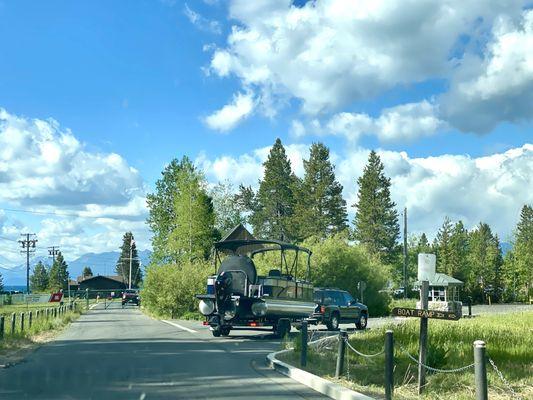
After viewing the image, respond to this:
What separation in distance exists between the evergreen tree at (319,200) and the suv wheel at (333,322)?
167 ft

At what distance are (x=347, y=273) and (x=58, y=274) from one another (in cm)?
11316

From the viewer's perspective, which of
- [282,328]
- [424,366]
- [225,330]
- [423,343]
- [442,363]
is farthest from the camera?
[225,330]

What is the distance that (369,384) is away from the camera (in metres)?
11.6

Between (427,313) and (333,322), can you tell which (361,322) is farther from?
(427,313)

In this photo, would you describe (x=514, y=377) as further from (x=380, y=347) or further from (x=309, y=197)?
(x=309, y=197)

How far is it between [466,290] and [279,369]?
75114 millimetres

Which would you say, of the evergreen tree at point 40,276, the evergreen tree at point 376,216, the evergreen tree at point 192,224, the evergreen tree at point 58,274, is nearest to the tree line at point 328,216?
the evergreen tree at point 376,216

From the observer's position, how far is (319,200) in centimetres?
8094

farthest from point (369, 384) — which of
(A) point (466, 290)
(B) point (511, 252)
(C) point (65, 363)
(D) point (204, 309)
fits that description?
(B) point (511, 252)

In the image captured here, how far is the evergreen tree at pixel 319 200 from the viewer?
7994 cm

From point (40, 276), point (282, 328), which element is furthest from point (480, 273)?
point (40, 276)

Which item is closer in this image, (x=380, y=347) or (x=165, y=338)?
(x=380, y=347)

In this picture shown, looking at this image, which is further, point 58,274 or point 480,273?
point 58,274

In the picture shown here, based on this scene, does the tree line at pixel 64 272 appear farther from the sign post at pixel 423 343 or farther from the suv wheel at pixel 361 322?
the sign post at pixel 423 343
